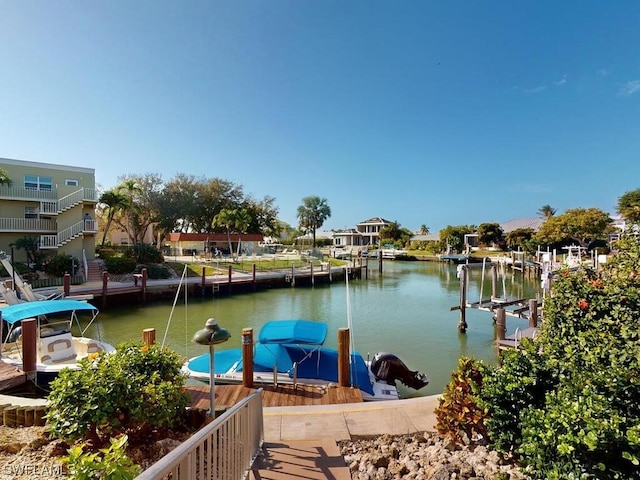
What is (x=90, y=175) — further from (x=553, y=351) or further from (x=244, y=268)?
(x=553, y=351)

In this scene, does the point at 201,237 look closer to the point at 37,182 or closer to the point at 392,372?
the point at 37,182

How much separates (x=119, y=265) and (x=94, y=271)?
67.1 inches

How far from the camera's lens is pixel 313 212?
77.6m

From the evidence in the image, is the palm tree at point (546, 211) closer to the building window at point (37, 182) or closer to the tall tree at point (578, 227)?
the tall tree at point (578, 227)

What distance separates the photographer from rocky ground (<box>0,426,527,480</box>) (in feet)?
12.3

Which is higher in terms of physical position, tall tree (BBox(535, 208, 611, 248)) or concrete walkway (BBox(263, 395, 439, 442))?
tall tree (BBox(535, 208, 611, 248))

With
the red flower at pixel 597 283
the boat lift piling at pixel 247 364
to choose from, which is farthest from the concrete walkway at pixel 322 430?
the red flower at pixel 597 283

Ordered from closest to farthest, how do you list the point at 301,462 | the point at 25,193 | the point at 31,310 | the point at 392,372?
the point at 301,462
the point at 31,310
the point at 392,372
the point at 25,193

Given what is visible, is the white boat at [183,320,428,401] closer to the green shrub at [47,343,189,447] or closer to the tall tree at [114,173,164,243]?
the green shrub at [47,343,189,447]

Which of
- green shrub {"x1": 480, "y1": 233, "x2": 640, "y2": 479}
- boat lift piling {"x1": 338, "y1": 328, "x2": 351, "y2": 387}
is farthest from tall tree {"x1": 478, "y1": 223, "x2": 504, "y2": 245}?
green shrub {"x1": 480, "y1": 233, "x2": 640, "y2": 479}

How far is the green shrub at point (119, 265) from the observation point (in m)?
26.8

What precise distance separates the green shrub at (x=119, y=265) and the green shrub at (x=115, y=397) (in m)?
25.7

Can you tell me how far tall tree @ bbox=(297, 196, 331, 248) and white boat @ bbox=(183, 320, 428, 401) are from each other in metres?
68.2

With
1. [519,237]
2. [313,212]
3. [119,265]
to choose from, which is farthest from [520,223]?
[119,265]
